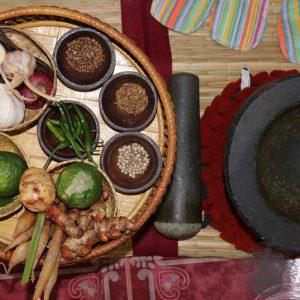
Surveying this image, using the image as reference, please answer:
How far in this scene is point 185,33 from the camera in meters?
2.29

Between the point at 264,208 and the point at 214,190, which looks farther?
the point at 214,190

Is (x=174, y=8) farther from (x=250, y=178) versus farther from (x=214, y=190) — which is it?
(x=250, y=178)

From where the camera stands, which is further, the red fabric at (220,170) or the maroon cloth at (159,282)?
the maroon cloth at (159,282)

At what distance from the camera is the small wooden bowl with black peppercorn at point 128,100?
186 cm

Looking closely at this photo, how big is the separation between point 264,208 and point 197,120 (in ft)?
2.01

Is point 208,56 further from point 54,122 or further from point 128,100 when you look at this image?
point 54,122

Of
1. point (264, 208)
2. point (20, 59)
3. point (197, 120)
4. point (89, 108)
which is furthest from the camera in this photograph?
point (197, 120)

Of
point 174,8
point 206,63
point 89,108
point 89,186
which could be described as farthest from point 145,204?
point 174,8

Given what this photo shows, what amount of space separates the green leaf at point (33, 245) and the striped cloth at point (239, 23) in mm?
1226

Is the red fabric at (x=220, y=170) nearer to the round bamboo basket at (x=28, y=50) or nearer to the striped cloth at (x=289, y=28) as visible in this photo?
the striped cloth at (x=289, y=28)

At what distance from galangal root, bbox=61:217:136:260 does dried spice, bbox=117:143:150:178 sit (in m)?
0.27

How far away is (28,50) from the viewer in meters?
1.80

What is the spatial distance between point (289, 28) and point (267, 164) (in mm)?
950

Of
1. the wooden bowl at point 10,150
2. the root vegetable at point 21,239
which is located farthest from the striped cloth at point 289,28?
the root vegetable at point 21,239
